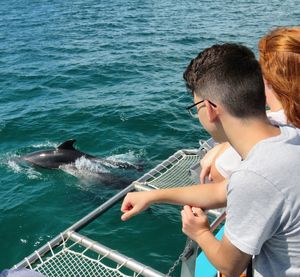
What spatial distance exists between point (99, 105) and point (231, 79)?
40.3ft

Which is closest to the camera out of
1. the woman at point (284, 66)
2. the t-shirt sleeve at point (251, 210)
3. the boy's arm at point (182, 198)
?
the t-shirt sleeve at point (251, 210)

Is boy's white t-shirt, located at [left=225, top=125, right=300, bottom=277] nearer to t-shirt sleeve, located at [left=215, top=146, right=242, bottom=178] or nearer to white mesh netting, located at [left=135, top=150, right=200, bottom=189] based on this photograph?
t-shirt sleeve, located at [left=215, top=146, right=242, bottom=178]

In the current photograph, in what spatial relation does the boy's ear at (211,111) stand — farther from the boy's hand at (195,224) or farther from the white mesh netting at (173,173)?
the white mesh netting at (173,173)

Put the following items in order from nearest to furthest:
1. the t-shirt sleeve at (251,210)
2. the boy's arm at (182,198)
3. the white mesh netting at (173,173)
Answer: the t-shirt sleeve at (251,210)
the boy's arm at (182,198)
the white mesh netting at (173,173)

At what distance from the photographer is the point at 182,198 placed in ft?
10.1

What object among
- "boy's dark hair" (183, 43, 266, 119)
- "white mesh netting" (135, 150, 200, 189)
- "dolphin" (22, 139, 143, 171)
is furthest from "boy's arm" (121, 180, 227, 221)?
"dolphin" (22, 139, 143, 171)

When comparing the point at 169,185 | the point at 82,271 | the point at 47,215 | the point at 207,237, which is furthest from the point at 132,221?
the point at 207,237

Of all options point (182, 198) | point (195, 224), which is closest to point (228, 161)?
point (182, 198)

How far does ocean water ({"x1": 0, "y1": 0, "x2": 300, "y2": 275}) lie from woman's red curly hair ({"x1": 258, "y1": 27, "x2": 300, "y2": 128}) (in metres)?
4.89

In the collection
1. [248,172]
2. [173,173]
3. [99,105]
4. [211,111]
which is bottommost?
[99,105]

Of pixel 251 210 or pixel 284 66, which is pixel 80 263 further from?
pixel 284 66

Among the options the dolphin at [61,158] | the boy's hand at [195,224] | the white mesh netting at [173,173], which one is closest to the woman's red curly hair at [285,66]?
the boy's hand at [195,224]

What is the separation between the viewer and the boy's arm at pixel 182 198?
3.01 meters

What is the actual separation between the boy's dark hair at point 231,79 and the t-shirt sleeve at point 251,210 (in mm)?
396
